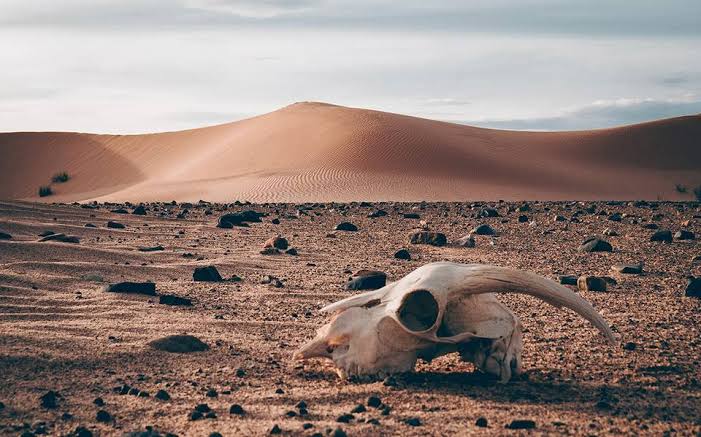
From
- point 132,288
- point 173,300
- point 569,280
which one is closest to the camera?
point 173,300

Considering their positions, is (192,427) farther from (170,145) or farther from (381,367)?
(170,145)

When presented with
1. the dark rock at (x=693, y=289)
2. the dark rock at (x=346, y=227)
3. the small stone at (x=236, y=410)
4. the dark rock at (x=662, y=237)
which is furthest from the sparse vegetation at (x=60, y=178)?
the small stone at (x=236, y=410)

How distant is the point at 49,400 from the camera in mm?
4859

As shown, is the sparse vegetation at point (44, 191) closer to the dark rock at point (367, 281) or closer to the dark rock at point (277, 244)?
the dark rock at point (277, 244)

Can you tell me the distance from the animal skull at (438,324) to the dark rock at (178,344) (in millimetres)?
918

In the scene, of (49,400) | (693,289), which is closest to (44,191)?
(693,289)

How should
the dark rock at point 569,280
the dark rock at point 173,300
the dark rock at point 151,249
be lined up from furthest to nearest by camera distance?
the dark rock at point 151,249
the dark rock at point 569,280
the dark rock at point 173,300

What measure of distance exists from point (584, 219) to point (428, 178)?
23.4 m

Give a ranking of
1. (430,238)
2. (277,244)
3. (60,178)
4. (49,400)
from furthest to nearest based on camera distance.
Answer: (60,178) → (430,238) → (277,244) → (49,400)

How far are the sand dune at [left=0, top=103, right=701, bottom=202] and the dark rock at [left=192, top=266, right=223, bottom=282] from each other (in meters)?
25.5

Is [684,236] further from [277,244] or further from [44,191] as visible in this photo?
[44,191]

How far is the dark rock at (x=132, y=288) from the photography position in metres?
8.19

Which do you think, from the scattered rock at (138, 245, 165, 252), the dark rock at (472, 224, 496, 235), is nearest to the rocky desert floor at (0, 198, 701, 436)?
the scattered rock at (138, 245, 165, 252)

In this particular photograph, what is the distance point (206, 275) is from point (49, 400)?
15.4ft
